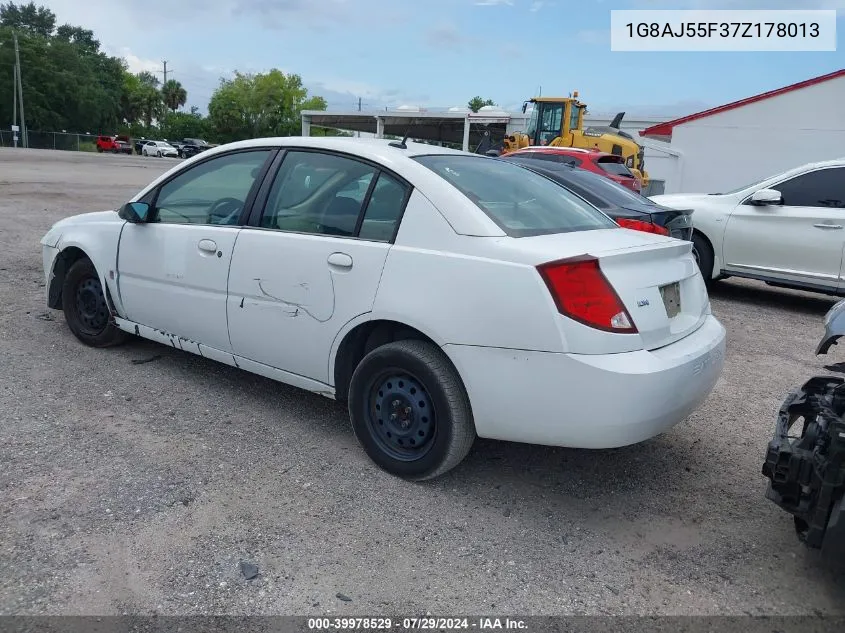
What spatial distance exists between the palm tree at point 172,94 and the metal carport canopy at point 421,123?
59.9 metres

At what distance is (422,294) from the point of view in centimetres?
322

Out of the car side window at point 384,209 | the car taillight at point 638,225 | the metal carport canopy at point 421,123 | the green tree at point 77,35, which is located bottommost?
the car taillight at point 638,225

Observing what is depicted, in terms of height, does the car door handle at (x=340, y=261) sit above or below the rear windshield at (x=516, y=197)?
below

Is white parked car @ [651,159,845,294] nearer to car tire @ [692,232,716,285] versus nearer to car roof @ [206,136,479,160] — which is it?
car tire @ [692,232,716,285]

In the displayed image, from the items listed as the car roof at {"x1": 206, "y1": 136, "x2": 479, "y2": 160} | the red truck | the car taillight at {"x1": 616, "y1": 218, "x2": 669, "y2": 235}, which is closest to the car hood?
the car roof at {"x1": 206, "y1": 136, "x2": 479, "y2": 160}

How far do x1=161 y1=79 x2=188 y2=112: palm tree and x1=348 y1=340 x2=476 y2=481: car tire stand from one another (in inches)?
4426

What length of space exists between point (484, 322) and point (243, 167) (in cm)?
207

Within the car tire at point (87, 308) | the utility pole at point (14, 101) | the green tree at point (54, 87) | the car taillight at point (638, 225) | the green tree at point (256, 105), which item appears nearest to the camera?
the car tire at point (87, 308)

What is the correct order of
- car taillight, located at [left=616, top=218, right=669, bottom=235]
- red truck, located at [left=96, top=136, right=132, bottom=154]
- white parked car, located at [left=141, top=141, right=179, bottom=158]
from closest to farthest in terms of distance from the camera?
A: car taillight, located at [left=616, top=218, right=669, bottom=235] < white parked car, located at [left=141, top=141, right=179, bottom=158] < red truck, located at [left=96, top=136, right=132, bottom=154]

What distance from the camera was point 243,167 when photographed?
430cm

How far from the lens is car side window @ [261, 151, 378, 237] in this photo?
12.1 feet

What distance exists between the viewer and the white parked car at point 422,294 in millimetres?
2957

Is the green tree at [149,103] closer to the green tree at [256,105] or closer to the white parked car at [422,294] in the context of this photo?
the green tree at [256,105]

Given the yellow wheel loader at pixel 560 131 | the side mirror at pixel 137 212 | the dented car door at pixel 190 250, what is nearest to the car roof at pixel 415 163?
the dented car door at pixel 190 250
